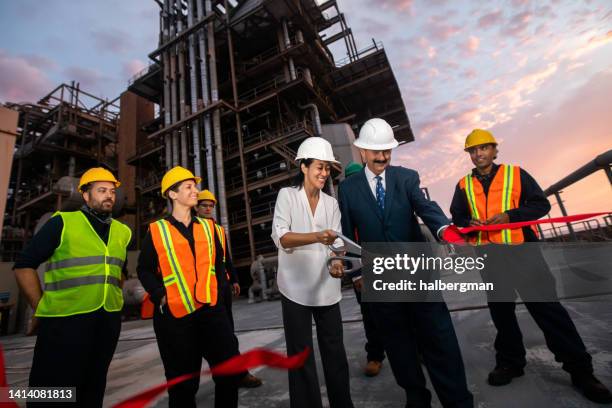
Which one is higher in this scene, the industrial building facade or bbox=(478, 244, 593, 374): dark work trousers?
the industrial building facade

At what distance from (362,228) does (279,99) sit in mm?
20394

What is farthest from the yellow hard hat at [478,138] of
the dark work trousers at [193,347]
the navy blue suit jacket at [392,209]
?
the dark work trousers at [193,347]

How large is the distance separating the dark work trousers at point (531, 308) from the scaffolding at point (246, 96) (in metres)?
16.0

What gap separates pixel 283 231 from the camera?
2111 mm

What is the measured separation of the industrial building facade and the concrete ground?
1399 centimetres

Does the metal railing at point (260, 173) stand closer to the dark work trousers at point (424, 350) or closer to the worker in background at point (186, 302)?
the worker in background at point (186, 302)

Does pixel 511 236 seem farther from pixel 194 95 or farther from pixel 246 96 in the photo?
pixel 246 96

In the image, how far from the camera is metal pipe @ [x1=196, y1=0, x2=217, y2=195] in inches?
746

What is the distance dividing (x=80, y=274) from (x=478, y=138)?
355 cm

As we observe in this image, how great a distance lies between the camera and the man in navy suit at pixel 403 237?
1.80 m

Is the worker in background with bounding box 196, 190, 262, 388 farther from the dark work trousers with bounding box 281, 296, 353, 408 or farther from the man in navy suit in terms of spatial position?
the man in navy suit

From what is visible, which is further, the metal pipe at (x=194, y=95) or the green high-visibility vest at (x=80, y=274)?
the metal pipe at (x=194, y=95)

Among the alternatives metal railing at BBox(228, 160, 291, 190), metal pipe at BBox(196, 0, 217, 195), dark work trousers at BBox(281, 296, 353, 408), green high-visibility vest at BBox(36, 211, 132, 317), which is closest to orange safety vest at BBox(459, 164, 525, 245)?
dark work trousers at BBox(281, 296, 353, 408)

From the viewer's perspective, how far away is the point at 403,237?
2.09m
